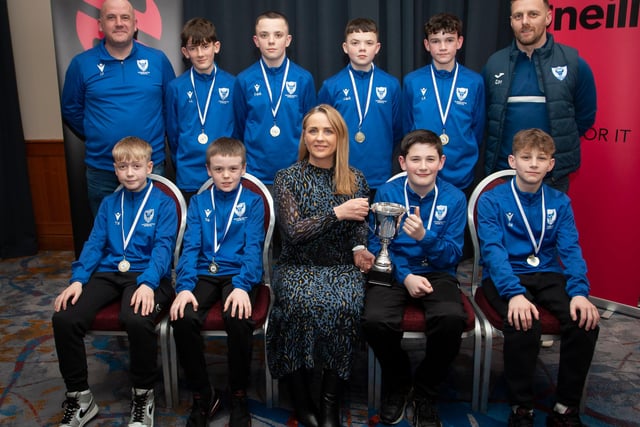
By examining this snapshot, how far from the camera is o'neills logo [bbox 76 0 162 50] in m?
4.18

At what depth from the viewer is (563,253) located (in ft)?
8.77

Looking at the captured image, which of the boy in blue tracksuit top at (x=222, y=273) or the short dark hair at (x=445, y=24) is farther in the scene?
the short dark hair at (x=445, y=24)

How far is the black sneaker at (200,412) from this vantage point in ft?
8.42

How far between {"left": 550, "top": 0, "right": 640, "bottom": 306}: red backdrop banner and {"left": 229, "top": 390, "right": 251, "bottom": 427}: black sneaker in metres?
2.58

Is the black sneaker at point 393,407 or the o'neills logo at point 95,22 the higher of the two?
the o'neills logo at point 95,22

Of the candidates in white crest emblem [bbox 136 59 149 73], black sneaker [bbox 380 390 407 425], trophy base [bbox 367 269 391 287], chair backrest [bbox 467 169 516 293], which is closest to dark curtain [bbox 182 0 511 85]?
white crest emblem [bbox 136 59 149 73]

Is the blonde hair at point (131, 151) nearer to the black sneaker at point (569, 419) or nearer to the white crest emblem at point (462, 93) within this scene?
the white crest emblem at point (462, 93)

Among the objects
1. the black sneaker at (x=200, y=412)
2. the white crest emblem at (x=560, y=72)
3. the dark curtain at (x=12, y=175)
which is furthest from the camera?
the dark curtain at (x=12, y=175)

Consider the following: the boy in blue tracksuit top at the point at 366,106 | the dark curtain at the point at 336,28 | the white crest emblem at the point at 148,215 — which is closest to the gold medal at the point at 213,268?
the white crest emblem at the point at 148,215

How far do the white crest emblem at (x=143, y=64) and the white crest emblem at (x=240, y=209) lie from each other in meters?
1.32

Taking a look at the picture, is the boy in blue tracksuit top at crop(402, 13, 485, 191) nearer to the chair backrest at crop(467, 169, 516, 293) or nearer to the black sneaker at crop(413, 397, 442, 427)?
the chair backrest at crop(467, 169, 516, 293)

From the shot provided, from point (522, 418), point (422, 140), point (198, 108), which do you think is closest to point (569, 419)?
point (522, 418)

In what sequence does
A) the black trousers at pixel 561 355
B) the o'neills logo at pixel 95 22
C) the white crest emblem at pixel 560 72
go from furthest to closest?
the o'neills logo at pixel 95 22 → the white crest emblem at pixel 560 72 → the black trousers at pixel 561 355

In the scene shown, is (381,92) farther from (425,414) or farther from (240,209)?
(425,414)
